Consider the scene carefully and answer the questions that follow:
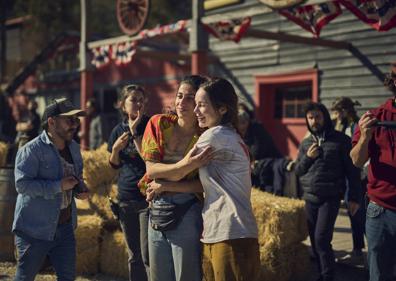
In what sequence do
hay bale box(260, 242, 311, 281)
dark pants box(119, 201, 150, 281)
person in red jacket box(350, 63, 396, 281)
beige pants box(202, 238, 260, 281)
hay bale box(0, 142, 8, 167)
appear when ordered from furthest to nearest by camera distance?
hay bale box(0, 142, 8, 167) < hay bale box(260, 242, 311, 281) < dark pants box(119, 201, 150, 281) < person in red jacket box(350, 63, 396, 281) < beige pants box(202, 238, 260, 281)

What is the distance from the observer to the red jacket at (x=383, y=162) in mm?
3549

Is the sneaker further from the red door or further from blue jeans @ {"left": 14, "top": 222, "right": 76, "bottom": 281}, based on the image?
the red door

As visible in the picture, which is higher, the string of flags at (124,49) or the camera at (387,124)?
the string of flags at (124,49)

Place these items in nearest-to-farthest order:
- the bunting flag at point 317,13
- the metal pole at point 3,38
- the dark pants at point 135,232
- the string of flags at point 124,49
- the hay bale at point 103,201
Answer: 1. the dark pants at point 135,232
2. the hay bale at point 103,201
3. the bunting flag at point 317,13
4. the string of flags at point 124,49
5. the metal pole at point 3,38

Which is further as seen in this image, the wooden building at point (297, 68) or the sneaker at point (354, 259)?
the wooden building at point (297, 68)

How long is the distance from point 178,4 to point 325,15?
23.0 meters

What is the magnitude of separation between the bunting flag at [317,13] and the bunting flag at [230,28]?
0.75m

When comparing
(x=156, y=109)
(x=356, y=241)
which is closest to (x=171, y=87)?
(x=156, y=109)

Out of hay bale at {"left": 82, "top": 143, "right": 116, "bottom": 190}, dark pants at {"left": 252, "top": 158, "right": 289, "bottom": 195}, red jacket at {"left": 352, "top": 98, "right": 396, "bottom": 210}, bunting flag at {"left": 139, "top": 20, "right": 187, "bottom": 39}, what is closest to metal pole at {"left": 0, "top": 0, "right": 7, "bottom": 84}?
bunting flag at {"left": 139, "top": 20, "right": 187, "bottom": 39}

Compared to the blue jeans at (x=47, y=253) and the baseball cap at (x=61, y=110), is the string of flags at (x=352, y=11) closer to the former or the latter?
the baseball cap at (x=61, y=110)

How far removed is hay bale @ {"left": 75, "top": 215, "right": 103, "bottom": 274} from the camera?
614cm

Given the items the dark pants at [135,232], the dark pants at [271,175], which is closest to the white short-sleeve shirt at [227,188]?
the dark pants at [135,232]

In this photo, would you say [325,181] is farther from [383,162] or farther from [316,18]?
[316,18]

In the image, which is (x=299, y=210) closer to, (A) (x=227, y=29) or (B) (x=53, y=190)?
(B) (x=53, y=190)
